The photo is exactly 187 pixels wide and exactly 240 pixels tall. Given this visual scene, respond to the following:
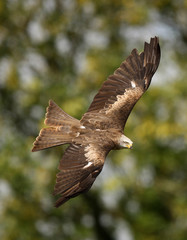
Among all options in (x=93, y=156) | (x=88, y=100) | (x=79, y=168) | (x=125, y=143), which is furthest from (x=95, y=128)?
(x=88, y=100)

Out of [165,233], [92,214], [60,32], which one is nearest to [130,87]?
[165,233]

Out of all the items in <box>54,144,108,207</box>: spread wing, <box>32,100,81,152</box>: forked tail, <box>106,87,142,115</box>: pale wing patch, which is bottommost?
<box>54,144,108,207</box>: spread wing

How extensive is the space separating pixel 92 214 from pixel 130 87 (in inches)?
423

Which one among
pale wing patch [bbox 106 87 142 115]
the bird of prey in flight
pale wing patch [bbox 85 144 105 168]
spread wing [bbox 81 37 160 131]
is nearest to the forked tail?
the bird of prey in flight

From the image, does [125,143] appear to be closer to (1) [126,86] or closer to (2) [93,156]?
(2) [93,156]

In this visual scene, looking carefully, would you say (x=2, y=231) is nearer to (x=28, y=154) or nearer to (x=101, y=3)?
(x=28, y=154)

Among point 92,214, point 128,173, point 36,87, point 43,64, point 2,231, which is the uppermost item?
point 43,64

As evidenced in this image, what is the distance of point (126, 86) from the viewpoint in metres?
8.14

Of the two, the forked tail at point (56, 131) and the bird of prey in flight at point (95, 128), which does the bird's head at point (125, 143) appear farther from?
the forked tail at point (56, 131)

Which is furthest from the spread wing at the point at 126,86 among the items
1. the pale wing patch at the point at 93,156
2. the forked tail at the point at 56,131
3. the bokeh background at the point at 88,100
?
the bokeh background at the point at 88,100

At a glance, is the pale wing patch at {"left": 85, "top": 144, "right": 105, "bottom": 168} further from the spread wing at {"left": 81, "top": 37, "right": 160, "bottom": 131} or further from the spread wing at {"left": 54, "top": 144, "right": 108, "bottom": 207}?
the spread wing at {"left": 81, "top": 37, "right": 160, "bottom": 131}

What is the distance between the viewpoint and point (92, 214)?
18359mm

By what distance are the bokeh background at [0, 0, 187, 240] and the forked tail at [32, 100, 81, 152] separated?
6894mm

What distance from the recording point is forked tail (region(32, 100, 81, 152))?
6.85 meters
